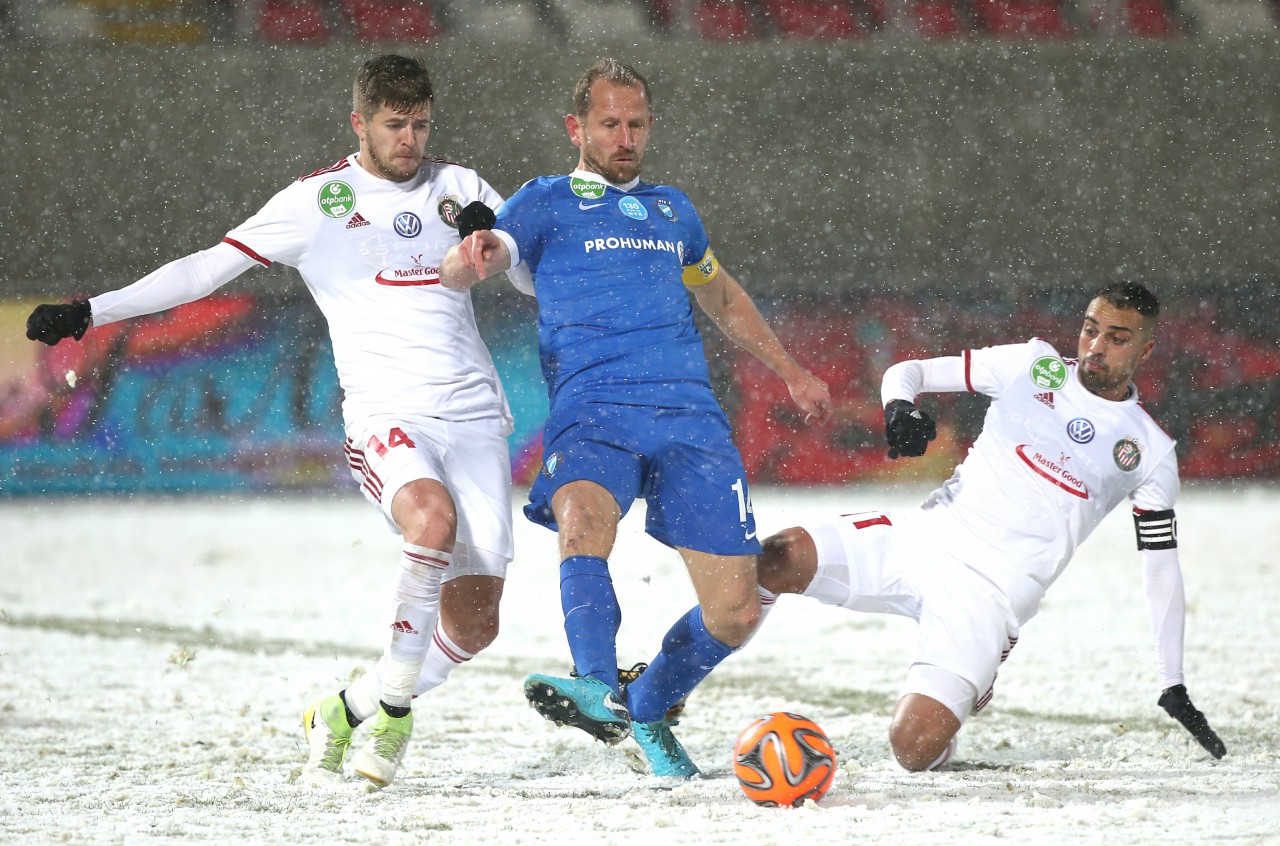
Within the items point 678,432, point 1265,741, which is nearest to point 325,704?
point 678,432

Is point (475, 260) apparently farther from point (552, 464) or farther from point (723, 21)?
point (723, 21)

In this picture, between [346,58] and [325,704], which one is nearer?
[325,704]

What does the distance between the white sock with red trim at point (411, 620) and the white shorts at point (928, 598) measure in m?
1.19

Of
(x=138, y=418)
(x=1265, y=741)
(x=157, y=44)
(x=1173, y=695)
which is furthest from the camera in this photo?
(x=157, y=44)

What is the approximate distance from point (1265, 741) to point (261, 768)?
321 centimetres

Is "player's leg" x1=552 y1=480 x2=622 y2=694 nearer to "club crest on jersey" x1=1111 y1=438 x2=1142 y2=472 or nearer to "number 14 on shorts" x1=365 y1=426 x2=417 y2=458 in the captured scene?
"number 14 on shorts" x1=365 y1=426 x2=417 y2=458

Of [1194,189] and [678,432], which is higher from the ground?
[1194,189]

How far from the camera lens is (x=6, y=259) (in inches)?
627

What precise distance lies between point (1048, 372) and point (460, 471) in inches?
74.7

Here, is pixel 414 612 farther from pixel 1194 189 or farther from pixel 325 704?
pixel 1194 189

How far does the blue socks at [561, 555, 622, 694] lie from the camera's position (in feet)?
12.2

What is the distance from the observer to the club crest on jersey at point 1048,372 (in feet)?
15.0

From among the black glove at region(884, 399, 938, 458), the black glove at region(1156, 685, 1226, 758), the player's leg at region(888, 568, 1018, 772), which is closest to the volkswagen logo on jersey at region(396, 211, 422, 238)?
the black glove at region(884, 399, 938, 458)

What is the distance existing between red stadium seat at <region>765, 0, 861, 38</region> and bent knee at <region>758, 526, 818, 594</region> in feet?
44.6
